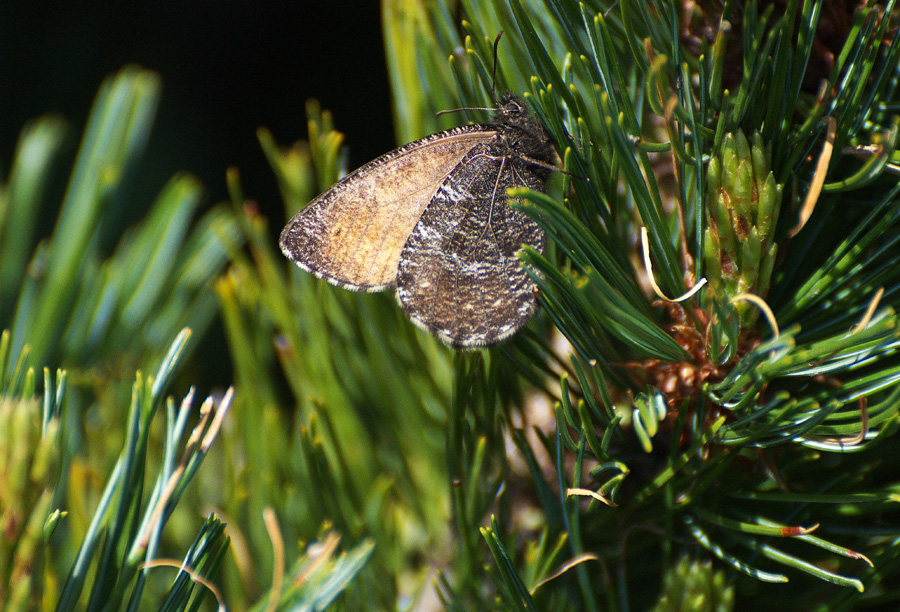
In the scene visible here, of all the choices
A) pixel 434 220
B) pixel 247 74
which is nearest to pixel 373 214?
pixel 434 220

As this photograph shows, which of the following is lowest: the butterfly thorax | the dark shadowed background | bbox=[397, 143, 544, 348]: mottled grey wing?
bbox=[397, 143, 544, 348]: mottled grey wing

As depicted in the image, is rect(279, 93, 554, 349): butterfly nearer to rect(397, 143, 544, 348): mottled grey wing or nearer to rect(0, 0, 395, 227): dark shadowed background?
rect(397, 143, 544, 348): mottled grey wing

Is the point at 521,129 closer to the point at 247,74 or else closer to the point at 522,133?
the point at 522,133

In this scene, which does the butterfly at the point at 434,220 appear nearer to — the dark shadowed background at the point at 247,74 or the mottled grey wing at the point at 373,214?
the mottled grey wing at the point at 373,214

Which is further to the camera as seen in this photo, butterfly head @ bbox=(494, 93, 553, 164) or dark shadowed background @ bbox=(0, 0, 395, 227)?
dark shadowed background @ bbox=(0, 0, 395, 227)

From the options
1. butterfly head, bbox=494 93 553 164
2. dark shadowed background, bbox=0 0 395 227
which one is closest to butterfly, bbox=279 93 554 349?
butterfly head, bbox=494 93 553 164

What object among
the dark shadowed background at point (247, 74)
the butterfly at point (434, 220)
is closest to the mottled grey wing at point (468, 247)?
the butterfly at point (434, 220)

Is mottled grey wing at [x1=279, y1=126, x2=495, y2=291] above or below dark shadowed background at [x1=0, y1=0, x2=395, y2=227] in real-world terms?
below
